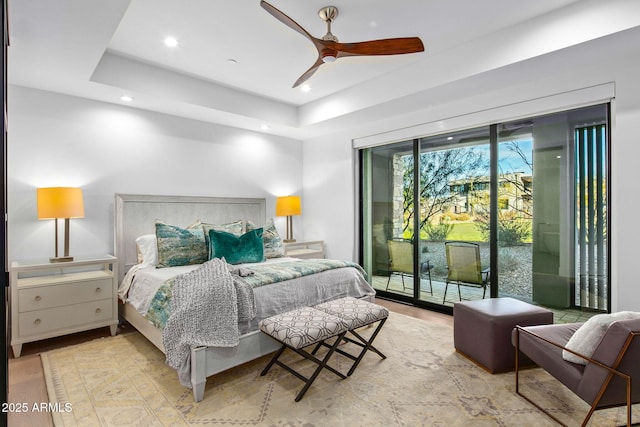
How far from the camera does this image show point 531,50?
2738 millimetres

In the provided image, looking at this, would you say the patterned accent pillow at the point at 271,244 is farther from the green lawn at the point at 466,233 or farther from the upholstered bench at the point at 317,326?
the green lawn at the point at 466,233

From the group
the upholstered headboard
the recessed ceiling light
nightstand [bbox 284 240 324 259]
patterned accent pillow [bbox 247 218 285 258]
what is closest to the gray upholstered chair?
patterned accent pillow [bbox 247 218 285 258]

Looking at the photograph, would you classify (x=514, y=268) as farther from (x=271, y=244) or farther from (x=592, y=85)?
(x=271, y=244)

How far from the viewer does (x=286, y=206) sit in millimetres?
5098

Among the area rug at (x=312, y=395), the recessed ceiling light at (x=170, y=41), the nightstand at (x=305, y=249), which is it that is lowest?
the area rug at (x=312, y=395)

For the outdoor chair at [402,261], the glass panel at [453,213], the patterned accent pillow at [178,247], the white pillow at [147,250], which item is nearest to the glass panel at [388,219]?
the outdoor chair at [402,261]

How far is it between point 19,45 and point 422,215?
4181mm

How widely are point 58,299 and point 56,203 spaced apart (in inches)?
33.6

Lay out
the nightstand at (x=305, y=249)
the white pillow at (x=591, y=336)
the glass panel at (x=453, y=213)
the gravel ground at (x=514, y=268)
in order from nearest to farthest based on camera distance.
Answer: the white pillow at (x=591, y=336) → the gravel ground at (x=514, y=268) → the glass panel at (x=453, y=213) → the nightstand at (x=305, y=249)

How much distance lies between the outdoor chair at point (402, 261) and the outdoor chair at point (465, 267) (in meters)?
0.28

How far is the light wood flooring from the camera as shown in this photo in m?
2.06

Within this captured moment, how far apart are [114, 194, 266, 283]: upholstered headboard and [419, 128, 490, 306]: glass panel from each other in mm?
2378

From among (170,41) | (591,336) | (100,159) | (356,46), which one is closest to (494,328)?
(591,336)

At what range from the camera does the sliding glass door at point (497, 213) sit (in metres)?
3.16
